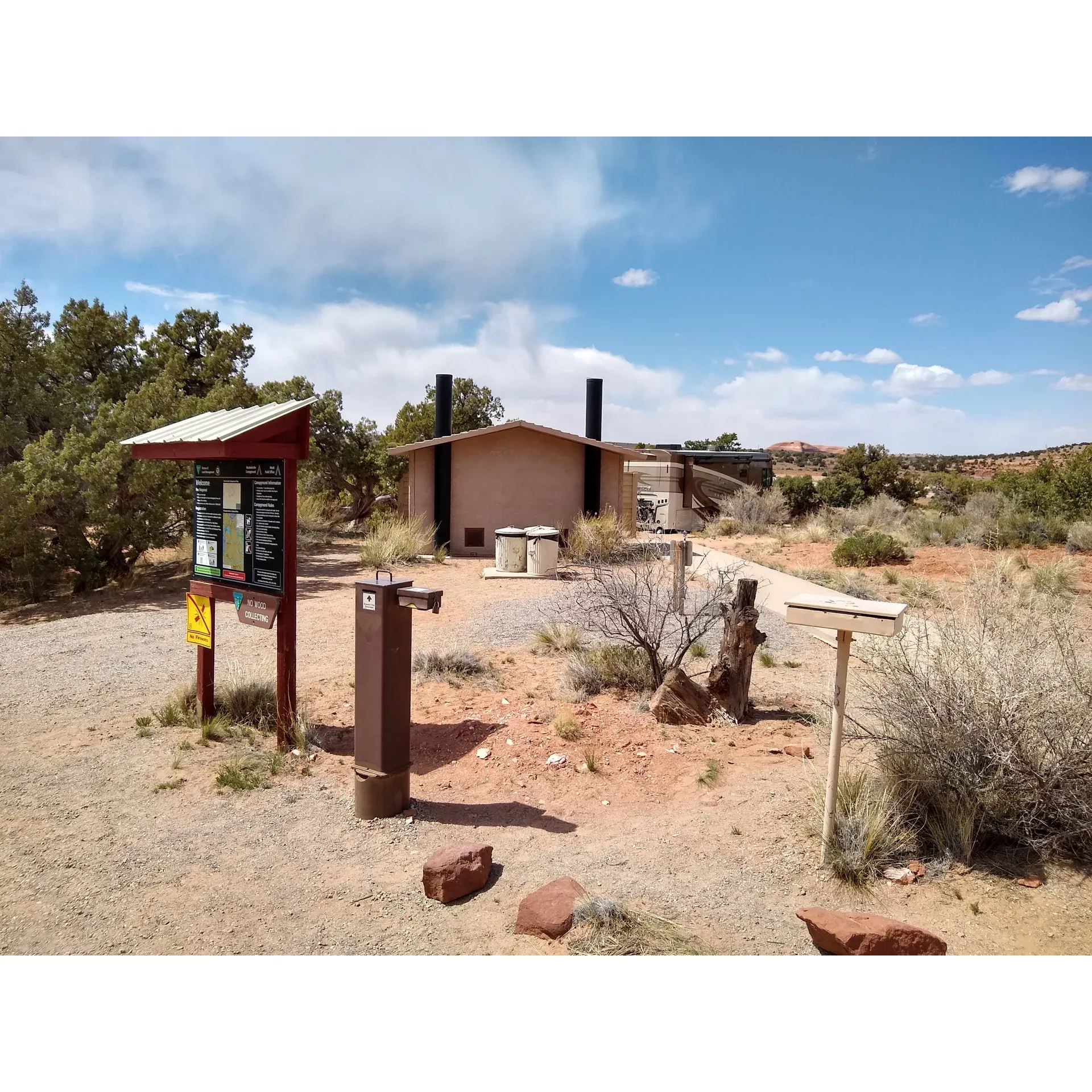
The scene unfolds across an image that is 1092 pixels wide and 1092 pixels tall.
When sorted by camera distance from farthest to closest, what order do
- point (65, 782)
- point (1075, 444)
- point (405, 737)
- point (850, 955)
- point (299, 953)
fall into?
point (1075, 444) < point (65, 782) < point (405, 737) < point (299, 953) < point (850, 955)

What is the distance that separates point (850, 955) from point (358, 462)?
22.2 m

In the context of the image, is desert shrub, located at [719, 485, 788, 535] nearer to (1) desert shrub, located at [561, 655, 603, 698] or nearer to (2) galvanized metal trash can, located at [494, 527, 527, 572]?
(2) galvanized metal trash can, located at [494, 527, 527, 572]

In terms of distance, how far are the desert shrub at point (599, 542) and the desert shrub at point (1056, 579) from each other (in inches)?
256

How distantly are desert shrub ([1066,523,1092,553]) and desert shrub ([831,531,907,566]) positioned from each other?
3.39 metres

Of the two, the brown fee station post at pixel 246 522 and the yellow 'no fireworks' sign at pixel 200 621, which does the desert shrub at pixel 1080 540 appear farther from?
the yellow 'no fireworks' sign at pixel 200 621

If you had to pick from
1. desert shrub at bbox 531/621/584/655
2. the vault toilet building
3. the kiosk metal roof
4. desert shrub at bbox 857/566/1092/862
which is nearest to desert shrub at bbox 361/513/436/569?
the vault toilet building

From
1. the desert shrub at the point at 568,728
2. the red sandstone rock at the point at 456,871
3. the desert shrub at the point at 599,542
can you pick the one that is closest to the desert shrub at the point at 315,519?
the desert shrub at the point at 599,542

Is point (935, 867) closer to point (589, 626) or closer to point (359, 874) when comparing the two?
point (359, 874)

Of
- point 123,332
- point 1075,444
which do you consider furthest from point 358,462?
point 1075,444

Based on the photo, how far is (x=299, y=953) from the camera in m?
3.15

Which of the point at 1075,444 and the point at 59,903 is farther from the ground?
the point at 1075,444

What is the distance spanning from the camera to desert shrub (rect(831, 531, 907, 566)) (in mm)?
15422

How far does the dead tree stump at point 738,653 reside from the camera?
5906mm

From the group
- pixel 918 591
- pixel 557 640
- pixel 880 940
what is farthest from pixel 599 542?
pixel 880 940
